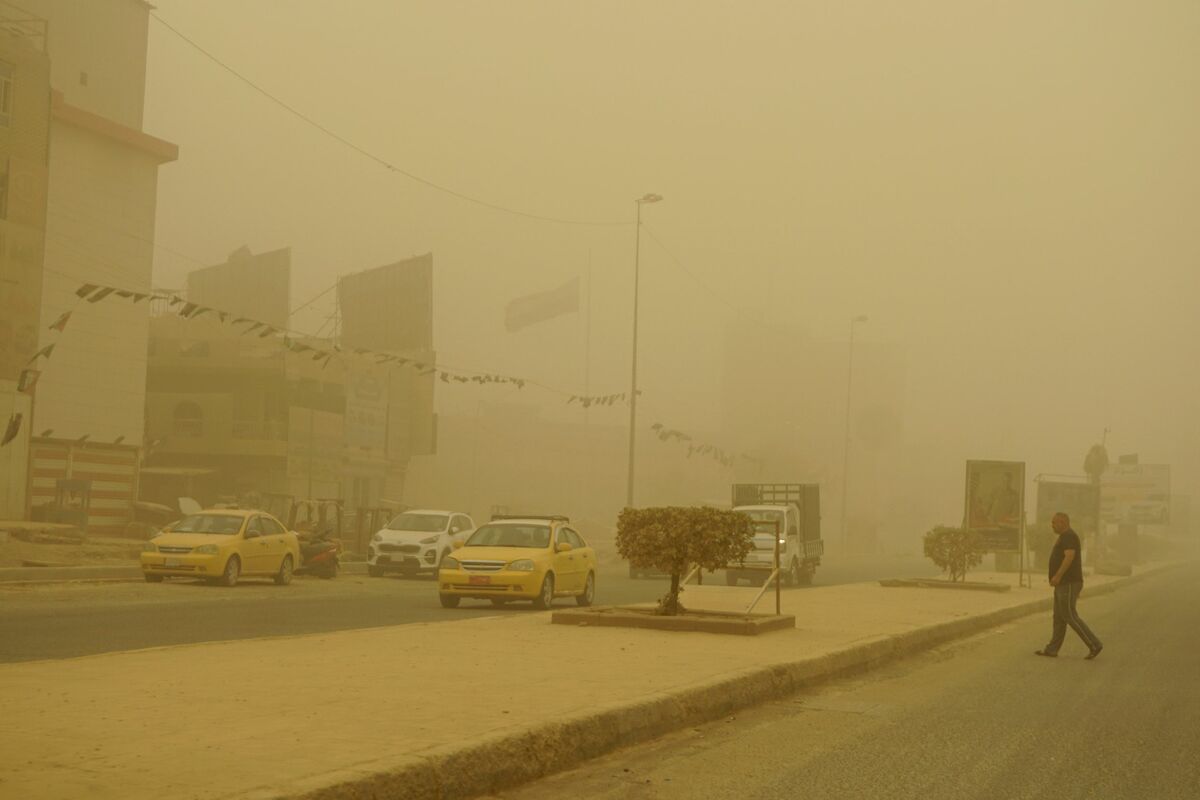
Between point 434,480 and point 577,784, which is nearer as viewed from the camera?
point 577,784

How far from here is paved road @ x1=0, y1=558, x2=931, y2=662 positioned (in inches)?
542

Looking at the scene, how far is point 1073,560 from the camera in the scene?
15.2 m

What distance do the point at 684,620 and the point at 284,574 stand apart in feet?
44.2

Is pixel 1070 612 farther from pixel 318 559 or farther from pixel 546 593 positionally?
pixel 318 559

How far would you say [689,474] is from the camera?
403 ft

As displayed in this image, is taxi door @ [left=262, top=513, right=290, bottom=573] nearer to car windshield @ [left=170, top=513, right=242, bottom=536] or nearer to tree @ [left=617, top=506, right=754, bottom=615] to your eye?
car windshield @ [left=170, top=513, right=242, bottom=536]

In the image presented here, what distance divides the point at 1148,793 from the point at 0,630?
11991mm

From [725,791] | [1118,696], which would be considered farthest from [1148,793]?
[1118,696]

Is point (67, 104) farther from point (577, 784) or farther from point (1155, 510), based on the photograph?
point (1155, 510)

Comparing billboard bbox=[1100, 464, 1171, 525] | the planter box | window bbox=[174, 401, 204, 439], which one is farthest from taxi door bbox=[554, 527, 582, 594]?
billboard bbox=[1100, 464, 1171, 525]

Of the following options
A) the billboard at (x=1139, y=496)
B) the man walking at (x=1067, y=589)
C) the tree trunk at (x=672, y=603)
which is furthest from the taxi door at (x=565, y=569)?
the billboard at (x=1139, y=496)

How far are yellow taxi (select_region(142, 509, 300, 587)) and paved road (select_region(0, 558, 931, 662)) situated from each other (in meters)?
0.35

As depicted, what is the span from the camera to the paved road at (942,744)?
714 centimetres

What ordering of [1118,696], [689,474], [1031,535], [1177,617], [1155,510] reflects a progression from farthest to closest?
[689,474] < [1155,510] < [1031,535] < [1177,617] < [1118,696]
